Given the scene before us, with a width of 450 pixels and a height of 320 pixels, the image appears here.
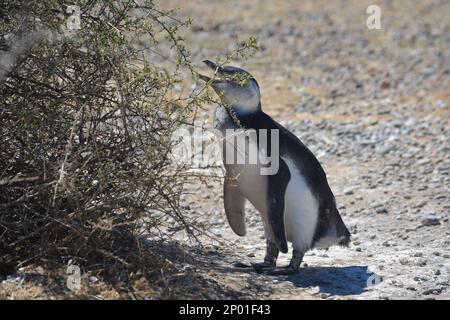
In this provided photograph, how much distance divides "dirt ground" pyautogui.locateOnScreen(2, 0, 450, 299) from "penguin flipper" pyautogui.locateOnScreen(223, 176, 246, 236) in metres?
0.17

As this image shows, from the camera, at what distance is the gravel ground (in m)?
5.96

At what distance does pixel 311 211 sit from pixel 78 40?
1.74 meters

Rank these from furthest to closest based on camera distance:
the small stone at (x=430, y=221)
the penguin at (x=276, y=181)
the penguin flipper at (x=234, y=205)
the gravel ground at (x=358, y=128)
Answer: the small stone at (x=430, y=221)
the penguin flipper at (x=234, y=205)
the gravel ground at (x=358, y=128)
the penguin at (x=276, y=181)

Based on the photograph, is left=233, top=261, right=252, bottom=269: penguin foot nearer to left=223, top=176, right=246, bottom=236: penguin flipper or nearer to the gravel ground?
the gravel ground

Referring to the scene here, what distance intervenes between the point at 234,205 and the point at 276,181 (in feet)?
1.77

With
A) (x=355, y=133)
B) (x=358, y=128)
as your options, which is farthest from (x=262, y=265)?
(x=358, y=128)

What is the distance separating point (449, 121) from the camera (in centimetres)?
1051

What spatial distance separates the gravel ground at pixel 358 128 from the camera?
596 centimetres

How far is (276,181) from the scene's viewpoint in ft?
18.8

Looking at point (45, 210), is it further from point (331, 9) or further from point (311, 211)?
point (331, 9)

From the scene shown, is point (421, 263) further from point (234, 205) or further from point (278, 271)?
point (234, 205)

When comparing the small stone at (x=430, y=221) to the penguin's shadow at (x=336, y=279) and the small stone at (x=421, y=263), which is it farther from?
the penguin's shadow at (x=336, y=279)

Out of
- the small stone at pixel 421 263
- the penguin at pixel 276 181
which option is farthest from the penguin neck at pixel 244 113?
the small stone at pixel 421 263

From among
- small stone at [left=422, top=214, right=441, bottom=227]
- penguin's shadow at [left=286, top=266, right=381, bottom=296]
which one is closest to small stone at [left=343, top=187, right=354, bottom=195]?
small stone at [left=422, top=214, right=441, bottom=227]
